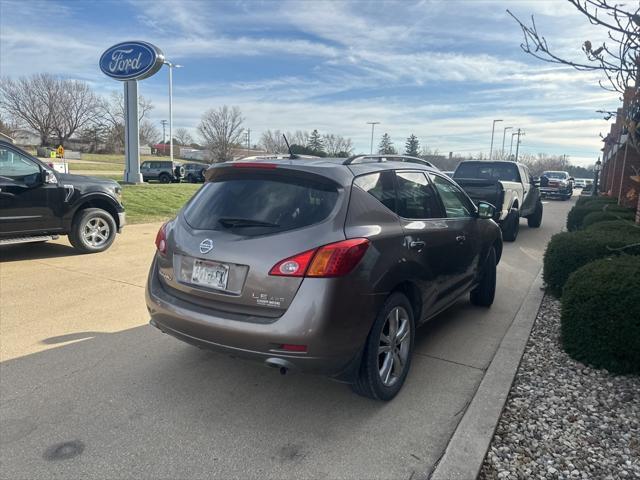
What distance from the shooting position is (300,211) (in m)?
3.04

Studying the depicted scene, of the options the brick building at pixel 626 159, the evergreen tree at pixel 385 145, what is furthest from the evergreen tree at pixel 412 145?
the brick building at pixel 626 159

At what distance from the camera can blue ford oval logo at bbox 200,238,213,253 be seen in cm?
309

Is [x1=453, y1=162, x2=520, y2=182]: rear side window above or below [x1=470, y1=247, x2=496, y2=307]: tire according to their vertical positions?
above

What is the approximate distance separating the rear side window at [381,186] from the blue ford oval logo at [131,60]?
1986 centimetres

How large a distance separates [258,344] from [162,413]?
91 cm

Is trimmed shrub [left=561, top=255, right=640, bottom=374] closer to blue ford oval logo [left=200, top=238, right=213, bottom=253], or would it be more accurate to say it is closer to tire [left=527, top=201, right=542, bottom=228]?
blue ford oval logo [left=200, top=238, right=213, bottom=253]

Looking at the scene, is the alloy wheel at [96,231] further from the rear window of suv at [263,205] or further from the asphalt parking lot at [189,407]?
the rear window of suv at [263,205]

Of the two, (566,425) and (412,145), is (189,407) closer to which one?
(566,425)

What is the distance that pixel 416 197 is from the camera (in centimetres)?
394

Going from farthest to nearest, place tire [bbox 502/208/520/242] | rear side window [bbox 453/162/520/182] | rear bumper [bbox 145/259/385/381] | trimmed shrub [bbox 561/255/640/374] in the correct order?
rear side window [bbox 453/162/520/182], tire [bbox 502/208/520/242], trimmed shrub [bbox 561/255/640/374], rear bumper [bbox 145/259/385/381]

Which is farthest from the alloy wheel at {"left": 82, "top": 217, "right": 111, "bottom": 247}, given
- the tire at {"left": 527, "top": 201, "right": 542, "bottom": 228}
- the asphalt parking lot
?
the tire at {"left": 527, "top": 201, "right": 542, "bottom": 228}

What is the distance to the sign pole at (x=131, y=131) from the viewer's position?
21422mm

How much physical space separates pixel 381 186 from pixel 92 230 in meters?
6.29

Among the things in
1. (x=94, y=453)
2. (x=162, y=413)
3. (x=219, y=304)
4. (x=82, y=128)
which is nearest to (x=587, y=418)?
(x=219, y=304)
